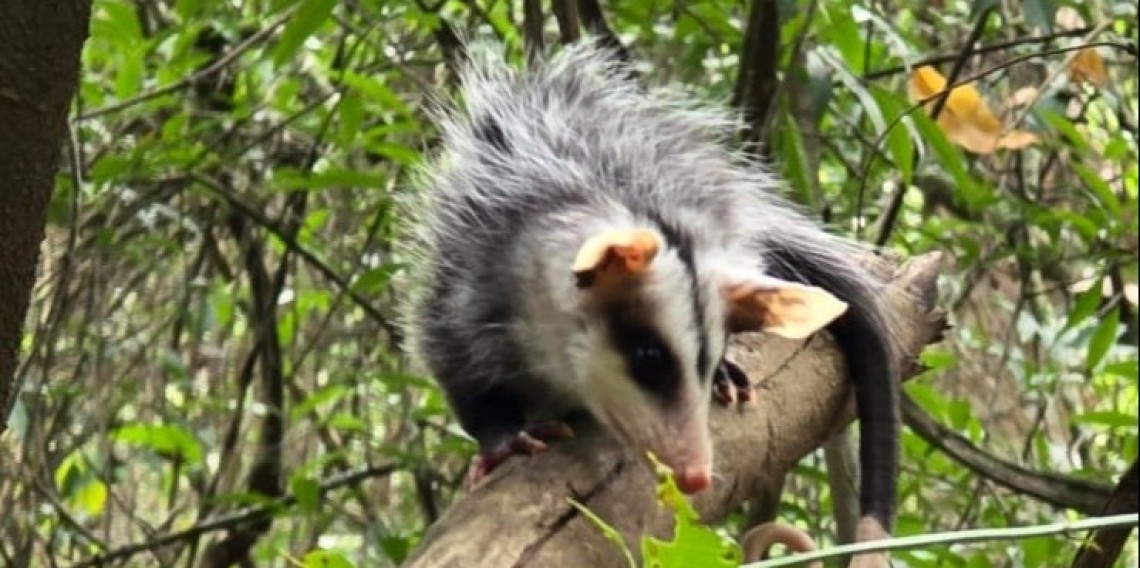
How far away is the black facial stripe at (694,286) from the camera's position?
169 centimetres

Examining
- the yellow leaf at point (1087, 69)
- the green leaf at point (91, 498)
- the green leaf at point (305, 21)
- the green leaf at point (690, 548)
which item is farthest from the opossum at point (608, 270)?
the green leaf at point (91, 498)

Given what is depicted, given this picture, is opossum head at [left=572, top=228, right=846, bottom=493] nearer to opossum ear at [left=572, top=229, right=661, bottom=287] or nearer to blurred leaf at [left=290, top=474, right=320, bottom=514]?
opossum ear at [left=572, top=229, right=661, bottom=287]

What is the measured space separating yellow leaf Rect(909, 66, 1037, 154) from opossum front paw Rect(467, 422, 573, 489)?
110 cm

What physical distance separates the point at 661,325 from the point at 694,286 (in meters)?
0.08

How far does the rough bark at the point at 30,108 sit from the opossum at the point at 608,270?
0.58m

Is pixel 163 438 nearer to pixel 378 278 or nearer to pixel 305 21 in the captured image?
pixel 378 278

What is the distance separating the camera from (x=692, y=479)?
1.57 metres

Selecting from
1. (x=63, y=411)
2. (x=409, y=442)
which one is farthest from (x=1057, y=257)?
(x=63, y=411)

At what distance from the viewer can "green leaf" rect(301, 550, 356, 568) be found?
3.89ft

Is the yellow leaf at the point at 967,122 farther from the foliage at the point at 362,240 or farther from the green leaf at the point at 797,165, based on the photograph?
the green leaf at the point at 797,165

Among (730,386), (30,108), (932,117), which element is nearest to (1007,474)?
(932,117)

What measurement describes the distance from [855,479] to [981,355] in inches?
55.5

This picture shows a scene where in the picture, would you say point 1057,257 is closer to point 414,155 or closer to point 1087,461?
point 1087,461

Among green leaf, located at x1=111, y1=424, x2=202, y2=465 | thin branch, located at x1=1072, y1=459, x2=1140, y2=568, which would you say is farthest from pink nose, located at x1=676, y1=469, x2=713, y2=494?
green leaf, located at x1=111, y1=424, x2=202, y2=465
